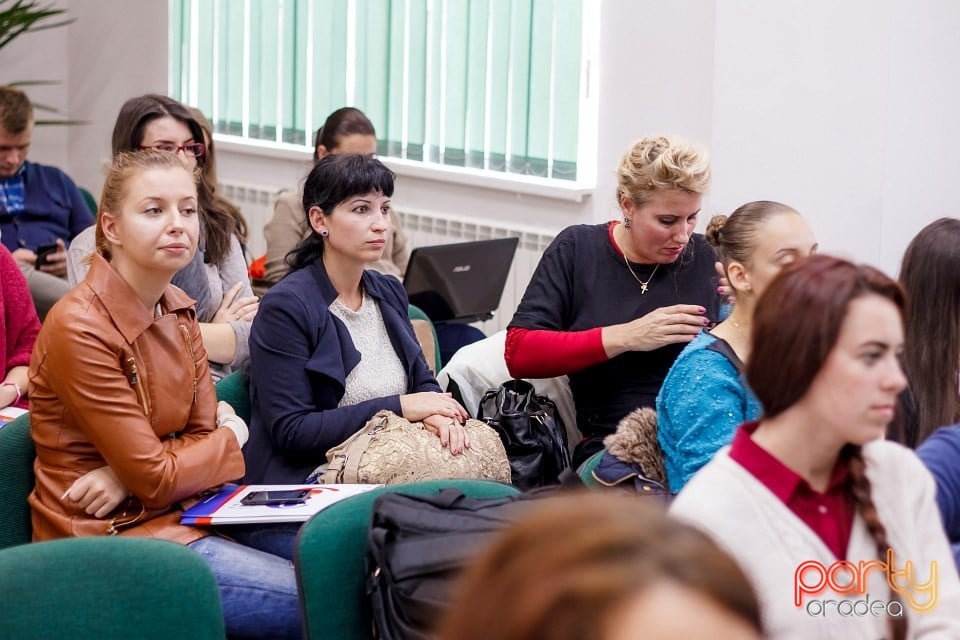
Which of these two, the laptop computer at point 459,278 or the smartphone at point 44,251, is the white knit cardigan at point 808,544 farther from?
the smartphone at point 44,251

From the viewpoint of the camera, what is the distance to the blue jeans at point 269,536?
2.30m

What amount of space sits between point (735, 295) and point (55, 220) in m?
3.25

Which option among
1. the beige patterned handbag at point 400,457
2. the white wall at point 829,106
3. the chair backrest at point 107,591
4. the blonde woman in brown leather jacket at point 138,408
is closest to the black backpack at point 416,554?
the chair backrest at point 107,591

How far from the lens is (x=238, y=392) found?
2.72 m

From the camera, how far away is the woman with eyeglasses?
3078mm

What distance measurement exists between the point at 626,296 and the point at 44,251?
2.59m

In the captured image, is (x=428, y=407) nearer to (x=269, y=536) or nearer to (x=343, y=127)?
(x=269, y=536)

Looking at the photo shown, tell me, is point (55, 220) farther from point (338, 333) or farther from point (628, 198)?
point (628, 198)

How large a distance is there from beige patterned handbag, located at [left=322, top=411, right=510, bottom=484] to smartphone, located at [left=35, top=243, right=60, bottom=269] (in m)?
2.37

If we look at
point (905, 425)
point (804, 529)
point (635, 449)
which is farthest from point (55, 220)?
point (804, 529)

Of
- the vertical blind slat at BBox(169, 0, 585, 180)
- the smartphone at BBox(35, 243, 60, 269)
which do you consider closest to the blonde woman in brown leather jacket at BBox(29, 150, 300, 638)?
the smartphone at BBox(35, 243, 60, 269)

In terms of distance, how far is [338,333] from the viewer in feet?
8.82

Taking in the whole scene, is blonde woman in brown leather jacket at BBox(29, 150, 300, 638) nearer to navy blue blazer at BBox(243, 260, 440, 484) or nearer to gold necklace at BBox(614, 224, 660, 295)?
navy blue blazer at BBox(243, 260, 440, 484)

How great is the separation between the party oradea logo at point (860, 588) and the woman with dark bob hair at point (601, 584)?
754 mm
